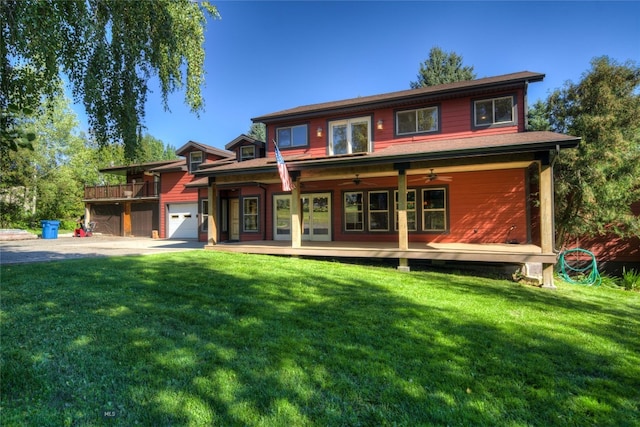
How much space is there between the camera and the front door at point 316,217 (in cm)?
1291

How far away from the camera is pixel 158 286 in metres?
5.56

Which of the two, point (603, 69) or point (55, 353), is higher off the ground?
point (603, 69)

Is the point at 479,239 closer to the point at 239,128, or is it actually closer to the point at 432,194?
the point at 432,194

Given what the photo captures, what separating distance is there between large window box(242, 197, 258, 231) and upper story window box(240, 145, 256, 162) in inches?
77.3

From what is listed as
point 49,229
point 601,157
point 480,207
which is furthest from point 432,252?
point 49,229

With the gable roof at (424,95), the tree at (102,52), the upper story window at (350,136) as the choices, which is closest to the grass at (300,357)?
the tree at (102,52)

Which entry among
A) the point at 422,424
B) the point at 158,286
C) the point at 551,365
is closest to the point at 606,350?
the point at 551,365

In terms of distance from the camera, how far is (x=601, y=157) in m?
10.1

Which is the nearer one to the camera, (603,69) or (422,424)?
(422,424)

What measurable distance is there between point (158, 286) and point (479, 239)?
964cm

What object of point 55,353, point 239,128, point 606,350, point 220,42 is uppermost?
point 239,128

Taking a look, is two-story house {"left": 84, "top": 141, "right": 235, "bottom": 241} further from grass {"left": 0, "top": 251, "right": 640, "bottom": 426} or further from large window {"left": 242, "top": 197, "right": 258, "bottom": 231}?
grass {"left": 0, "top": 251, "right": 640, "bottom": 426}

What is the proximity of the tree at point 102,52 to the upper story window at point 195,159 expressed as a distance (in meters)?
12.7

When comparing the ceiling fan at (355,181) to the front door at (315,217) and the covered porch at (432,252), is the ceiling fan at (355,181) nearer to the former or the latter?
the front door at (315,217)
